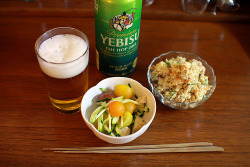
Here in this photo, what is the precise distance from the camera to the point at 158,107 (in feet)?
3.66

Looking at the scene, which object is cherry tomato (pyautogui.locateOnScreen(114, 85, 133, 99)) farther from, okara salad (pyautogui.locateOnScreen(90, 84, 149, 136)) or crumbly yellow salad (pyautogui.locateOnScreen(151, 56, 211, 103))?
crumbly yellow salad (pyautogui.locateOnScreen(151, 56, 211, 103))

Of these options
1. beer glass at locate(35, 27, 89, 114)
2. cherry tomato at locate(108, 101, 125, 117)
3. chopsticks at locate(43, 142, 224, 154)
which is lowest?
chopsticks at locate(43, 142, 224, 154)

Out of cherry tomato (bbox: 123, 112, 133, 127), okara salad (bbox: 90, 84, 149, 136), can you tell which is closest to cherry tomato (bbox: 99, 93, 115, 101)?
okara salad (bbox: 90, 84, 149, 136)

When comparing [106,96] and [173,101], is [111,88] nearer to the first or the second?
[106,96]

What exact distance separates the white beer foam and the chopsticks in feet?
0.89

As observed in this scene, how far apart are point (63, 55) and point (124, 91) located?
266 millimetres

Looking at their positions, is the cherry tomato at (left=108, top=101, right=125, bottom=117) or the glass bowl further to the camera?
the glass bowl

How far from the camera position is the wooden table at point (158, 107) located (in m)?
0.96

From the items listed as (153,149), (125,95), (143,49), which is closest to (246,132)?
(153,149)

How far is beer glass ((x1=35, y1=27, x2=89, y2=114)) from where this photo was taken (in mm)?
911

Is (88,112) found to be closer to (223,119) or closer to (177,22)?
(223,119)

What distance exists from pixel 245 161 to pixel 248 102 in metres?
0.30

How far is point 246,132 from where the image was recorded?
3.47ft

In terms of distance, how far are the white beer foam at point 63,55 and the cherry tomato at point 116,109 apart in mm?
172
